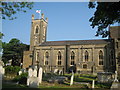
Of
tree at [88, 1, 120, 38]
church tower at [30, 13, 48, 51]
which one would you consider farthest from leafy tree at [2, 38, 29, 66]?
tree at [88, 1, 120, 38]

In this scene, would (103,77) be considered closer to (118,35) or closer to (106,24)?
(106,24)

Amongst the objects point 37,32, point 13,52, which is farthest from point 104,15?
point 13,52

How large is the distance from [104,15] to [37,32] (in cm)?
4527

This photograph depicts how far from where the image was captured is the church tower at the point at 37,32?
54000mm

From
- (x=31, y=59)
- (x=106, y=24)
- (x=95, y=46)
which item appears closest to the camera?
(x=106, y=24)

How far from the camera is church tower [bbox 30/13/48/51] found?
54.0 metres

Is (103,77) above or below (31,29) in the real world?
below

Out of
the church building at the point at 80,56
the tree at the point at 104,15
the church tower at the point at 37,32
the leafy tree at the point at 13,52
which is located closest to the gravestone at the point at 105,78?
the tree at the point at 104,15

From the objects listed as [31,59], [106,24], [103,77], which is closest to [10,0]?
[106,24]

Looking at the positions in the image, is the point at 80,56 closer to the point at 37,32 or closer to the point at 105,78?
the point at 105,78

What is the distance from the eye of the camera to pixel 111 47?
3869cm

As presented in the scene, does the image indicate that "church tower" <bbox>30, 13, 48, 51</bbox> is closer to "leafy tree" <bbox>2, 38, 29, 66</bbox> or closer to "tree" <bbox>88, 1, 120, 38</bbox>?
"leafy tree" <bbox>2, 38, 29, 66</bbox>

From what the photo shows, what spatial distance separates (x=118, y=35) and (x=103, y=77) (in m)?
21.3

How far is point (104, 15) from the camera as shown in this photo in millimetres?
11531
